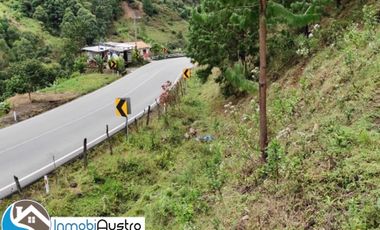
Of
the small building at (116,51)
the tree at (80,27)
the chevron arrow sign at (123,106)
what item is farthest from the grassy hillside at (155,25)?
the chevron arrow sign at (123,106)

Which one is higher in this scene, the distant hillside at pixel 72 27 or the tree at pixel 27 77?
the tree at pixel 27 77

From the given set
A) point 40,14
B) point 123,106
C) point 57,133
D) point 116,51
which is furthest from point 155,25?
point 123,106

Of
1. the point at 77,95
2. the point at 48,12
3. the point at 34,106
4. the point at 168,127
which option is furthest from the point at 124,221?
the point at 48,12

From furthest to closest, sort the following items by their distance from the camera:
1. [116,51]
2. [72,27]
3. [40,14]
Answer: [40,14], [72,27], [116,51]

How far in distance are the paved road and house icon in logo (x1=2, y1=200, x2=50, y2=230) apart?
10.4 meters

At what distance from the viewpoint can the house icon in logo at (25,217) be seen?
3449 mm

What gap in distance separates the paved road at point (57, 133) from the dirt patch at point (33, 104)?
62cm

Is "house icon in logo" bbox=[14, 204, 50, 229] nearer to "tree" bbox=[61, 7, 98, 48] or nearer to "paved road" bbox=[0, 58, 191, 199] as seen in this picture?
"paved road" bbox=[0, 58, 191, 199]

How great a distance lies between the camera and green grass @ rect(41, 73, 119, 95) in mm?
31516

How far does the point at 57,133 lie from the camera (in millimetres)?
19859

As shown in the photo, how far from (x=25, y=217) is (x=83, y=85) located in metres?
31.1

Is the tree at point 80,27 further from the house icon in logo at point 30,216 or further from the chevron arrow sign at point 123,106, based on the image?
the house icon in logo at point 30,216

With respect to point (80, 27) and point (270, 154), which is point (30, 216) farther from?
point (80, 27)

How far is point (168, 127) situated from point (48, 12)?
74830mm
